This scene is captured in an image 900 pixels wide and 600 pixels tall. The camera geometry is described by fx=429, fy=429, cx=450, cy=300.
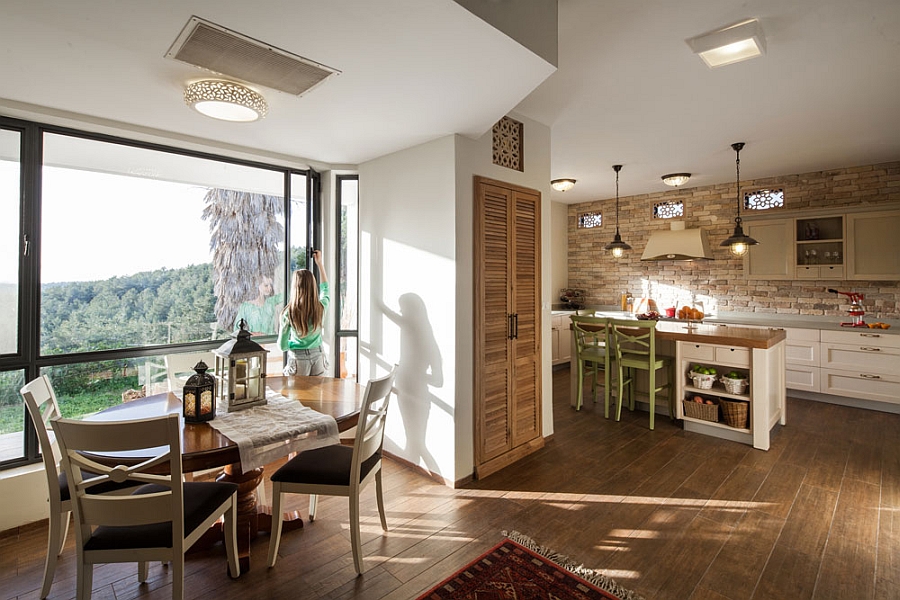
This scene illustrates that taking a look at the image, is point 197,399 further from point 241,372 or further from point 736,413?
point 736,413

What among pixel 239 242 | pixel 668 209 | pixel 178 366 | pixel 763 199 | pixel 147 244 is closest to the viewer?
pixel 178 366

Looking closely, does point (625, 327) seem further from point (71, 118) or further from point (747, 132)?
point (71, 118)

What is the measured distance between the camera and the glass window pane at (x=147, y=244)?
2859 millimetres

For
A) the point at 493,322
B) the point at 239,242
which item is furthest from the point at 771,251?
the point at 239,242

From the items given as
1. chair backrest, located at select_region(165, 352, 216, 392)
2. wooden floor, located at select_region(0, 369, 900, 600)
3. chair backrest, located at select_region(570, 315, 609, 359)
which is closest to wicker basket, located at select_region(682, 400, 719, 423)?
wooden floor, located at select_region(0, 369, 900, 600)

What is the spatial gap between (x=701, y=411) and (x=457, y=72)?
142 inches

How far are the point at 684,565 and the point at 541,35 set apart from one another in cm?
269

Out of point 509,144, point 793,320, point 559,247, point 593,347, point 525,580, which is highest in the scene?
point 509,144

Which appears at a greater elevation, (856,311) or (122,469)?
(856,311)

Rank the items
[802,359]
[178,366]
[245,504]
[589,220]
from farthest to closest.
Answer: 1. [589,220]
2. [802,359]
3. [178,366]
4. [245,504]

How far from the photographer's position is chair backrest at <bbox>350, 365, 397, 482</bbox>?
2072 mm

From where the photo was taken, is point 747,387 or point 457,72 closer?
point 457,72

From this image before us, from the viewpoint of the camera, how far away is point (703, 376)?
393 centimetres

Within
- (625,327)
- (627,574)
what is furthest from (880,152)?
(627,574)
